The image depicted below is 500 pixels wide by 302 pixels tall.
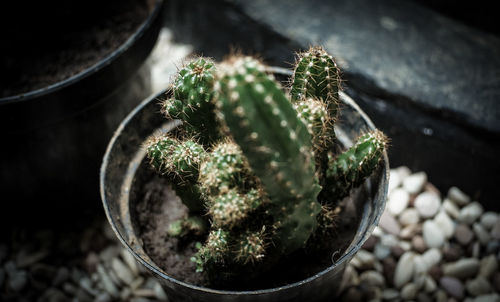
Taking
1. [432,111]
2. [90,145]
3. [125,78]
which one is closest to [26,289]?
[90,145]

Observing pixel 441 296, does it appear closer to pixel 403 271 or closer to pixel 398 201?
pixel 403 271

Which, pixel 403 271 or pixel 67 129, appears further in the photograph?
pixel 403 271

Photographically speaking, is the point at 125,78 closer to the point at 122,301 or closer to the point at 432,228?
the point at 122,301

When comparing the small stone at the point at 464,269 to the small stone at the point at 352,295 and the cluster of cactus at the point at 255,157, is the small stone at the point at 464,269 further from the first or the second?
the cluster of cactus at the point at 255,157

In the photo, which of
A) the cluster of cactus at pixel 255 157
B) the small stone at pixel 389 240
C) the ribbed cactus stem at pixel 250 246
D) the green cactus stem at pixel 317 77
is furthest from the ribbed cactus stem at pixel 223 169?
the small stone at pixel 389 240

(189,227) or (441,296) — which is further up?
(189,227)

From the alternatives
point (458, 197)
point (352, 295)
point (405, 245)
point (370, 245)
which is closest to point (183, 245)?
point (352, 295)

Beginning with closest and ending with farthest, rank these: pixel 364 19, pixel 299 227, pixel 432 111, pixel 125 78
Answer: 1. pixel 299 227
2. pixel 125 78
3. pixel 432 111
4. pixel 364 19
